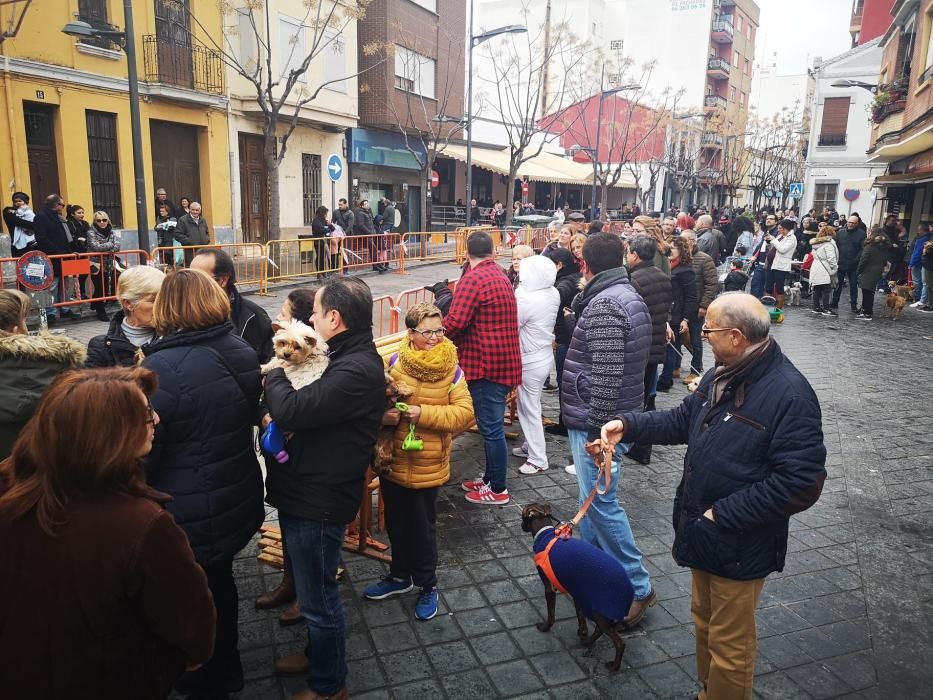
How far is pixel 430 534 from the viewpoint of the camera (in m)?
3.84

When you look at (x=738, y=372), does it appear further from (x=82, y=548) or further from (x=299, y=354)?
(x=82, y=548)

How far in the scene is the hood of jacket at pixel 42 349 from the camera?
107 inches

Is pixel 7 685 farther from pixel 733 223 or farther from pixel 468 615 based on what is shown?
pixel 733 223

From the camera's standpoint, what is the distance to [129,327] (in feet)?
11.8

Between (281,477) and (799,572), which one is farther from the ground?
(281,477)

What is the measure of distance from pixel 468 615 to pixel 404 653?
480mm

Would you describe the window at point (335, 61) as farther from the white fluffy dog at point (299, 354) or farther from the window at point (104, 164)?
the white fluffy dog at point (299, 354)

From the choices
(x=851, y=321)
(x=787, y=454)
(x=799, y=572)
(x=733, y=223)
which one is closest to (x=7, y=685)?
(x=787, y=454)

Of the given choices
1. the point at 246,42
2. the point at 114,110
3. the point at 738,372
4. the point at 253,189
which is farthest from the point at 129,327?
the point at 246,42

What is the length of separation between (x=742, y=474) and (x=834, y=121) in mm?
40978

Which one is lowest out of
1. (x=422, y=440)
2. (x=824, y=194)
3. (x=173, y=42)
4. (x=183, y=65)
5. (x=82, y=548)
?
(x=422, y=440)

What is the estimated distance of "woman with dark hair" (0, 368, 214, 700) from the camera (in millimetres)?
1747

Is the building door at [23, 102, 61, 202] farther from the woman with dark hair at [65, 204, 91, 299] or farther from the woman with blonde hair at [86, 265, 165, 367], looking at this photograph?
the woman with blonde hair at [86, 265, 165, 367]

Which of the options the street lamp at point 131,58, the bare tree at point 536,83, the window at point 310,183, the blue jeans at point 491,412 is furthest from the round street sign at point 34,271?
the bare tree at point 536,83
